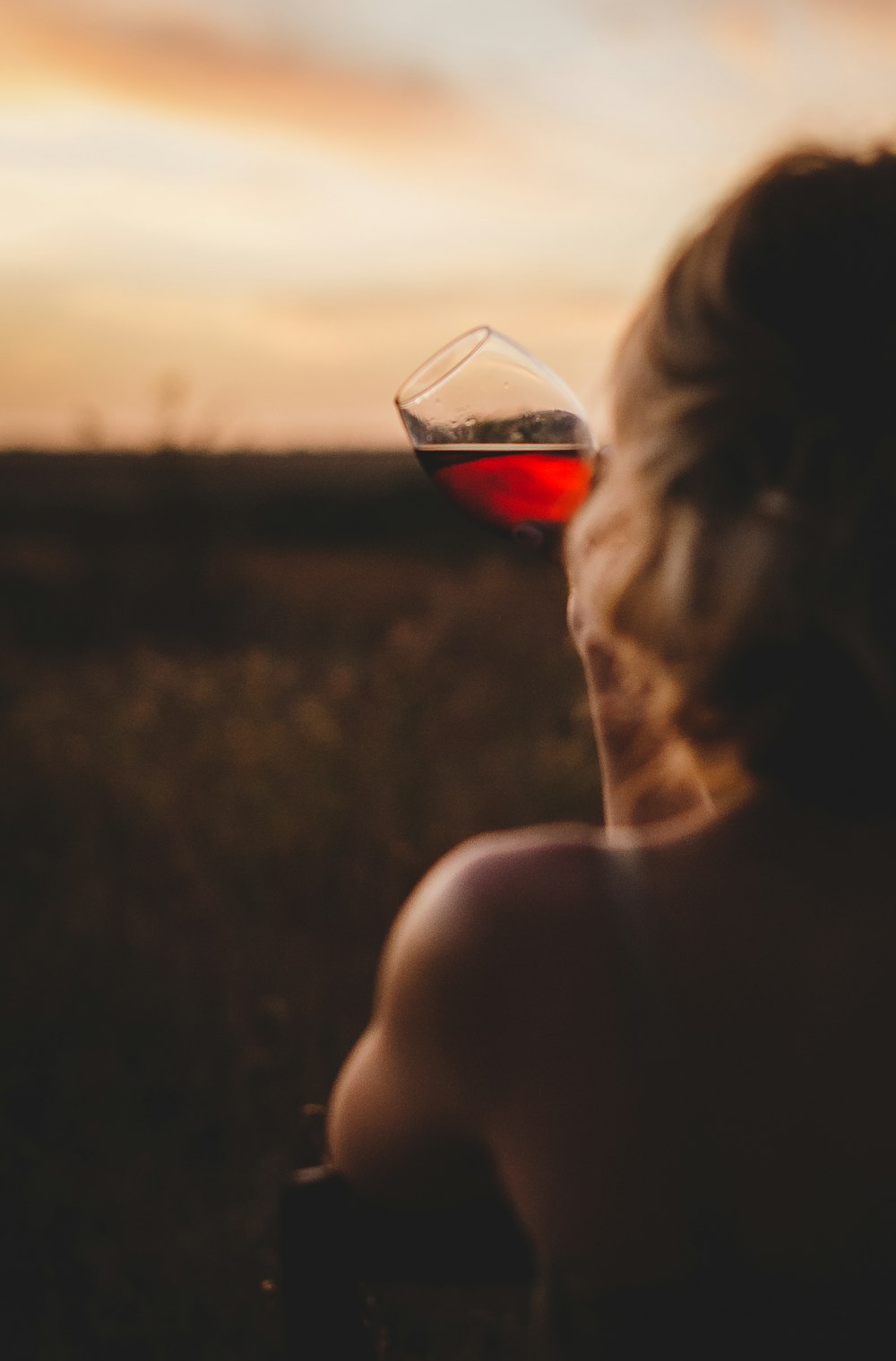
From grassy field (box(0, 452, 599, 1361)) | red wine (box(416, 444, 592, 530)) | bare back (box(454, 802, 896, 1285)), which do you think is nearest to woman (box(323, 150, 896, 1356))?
bare back (box(454, 802, 896, 1285))

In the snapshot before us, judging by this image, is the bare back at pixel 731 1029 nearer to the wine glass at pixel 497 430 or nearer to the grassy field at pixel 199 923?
the wine glass at pixel 497 430

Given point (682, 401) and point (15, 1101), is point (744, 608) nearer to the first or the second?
point (682, 401)

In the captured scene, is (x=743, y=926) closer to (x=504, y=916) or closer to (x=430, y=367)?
(x=504, y=916)

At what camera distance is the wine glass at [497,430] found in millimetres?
1465

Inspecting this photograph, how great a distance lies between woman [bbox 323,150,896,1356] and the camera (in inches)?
29.8

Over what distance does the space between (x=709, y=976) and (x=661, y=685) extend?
24 cm

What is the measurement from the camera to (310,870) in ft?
13.9

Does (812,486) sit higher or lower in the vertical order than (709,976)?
higher

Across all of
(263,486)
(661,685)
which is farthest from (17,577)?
(263,486)

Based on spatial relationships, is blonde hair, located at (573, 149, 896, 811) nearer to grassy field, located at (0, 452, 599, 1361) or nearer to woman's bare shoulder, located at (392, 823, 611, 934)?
woman's bare shoulder, located at (392, 823, 611, 934)

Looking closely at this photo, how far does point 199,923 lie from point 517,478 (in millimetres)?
3061

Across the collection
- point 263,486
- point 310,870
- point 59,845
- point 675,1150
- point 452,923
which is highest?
point 452,923

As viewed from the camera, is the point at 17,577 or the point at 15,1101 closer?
the point at 15,1101

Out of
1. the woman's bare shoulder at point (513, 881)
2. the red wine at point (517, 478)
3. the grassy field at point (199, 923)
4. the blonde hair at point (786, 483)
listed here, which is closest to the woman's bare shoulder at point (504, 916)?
the woman's bare shoulder at point (513, 881)
